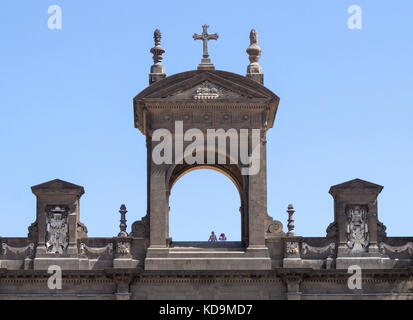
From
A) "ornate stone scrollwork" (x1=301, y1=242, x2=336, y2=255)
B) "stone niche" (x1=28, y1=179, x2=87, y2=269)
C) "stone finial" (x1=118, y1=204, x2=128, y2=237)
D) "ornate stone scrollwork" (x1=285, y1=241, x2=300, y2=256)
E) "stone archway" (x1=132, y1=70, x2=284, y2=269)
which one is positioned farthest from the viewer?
"stone archway" (x1=132, y1=70, x2=284, y2=269)

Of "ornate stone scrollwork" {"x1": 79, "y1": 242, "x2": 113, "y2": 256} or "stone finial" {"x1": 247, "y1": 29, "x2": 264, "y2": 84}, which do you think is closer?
"ornate stone scrollwork" {"x1": 79, "y1": 242, "x2": 113, "y2": 256}

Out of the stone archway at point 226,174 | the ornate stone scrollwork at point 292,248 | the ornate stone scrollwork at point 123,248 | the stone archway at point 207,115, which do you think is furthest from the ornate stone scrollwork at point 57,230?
the ornate stone scrollwork at point 292,248

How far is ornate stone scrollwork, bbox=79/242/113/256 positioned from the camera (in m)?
66.6

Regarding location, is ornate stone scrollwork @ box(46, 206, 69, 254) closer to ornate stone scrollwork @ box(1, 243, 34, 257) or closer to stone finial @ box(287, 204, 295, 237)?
ornate stone scrollwork @ box(1, 243, 34, 257)

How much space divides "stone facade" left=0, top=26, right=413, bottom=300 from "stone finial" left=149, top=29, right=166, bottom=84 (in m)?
0.91

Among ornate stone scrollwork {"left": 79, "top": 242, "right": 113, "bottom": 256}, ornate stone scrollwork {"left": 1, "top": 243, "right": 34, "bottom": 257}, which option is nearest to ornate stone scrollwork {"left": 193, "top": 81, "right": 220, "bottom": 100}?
ornate stone scrollwork {"left": 79, "top": 242, "right": 113, "bottom": 256}

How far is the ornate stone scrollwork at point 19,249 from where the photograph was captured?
66562 millimetres

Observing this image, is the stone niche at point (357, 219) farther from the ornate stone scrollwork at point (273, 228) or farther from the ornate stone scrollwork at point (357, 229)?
the ornate stone scrollwork at point (273, 228)

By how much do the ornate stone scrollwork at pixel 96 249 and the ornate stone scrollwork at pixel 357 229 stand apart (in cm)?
1018

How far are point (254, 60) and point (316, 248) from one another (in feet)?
28.9

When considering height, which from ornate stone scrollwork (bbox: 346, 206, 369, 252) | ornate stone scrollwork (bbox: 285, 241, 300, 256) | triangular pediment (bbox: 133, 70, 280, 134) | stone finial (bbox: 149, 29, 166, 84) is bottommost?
ornate stone scrollwork (bbox: 285, 241, 300, 256)
